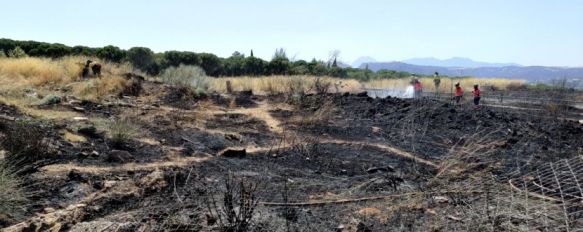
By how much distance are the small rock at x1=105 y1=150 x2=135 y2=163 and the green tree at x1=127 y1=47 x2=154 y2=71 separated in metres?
29.0

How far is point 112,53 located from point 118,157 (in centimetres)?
2948

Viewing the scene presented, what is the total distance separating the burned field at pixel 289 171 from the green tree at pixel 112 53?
19.7m

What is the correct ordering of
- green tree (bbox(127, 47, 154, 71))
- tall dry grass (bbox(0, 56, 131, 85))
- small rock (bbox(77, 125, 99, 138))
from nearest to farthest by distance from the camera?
small rock (bbox(77, 125, 99, 138)) < tall dry grass (bbox(0, 56, 131, 85)) < green tree (bbox(127, 47, 154, 71))

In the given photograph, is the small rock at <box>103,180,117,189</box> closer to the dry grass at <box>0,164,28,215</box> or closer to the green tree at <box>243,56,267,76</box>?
the dry grass at <box>0,164,28,215</box>

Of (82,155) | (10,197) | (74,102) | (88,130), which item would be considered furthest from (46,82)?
(10,197)

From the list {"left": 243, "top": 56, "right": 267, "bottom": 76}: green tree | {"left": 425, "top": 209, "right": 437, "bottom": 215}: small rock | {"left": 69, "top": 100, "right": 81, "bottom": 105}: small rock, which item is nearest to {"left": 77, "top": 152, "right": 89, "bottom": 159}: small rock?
{"left": 425, "top": 209, "right": 437, "bottom": 215}: small rock

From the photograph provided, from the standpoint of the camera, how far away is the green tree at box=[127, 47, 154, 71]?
3641cm

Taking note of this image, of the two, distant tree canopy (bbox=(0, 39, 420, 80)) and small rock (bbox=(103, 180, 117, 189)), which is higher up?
distant tree canopy (bbox=(0, 39, 420, 80))

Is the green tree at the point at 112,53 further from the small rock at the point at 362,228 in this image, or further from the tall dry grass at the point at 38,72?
the small rock at the point at 362,228

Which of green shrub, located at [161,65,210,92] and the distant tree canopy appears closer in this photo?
green shrub, located at [161,65,210,92]

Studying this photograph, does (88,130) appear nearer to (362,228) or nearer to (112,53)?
(362,228)

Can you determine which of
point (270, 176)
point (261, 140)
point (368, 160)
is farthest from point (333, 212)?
point (261, 140)

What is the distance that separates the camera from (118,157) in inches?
321

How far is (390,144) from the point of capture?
38.3 feet
